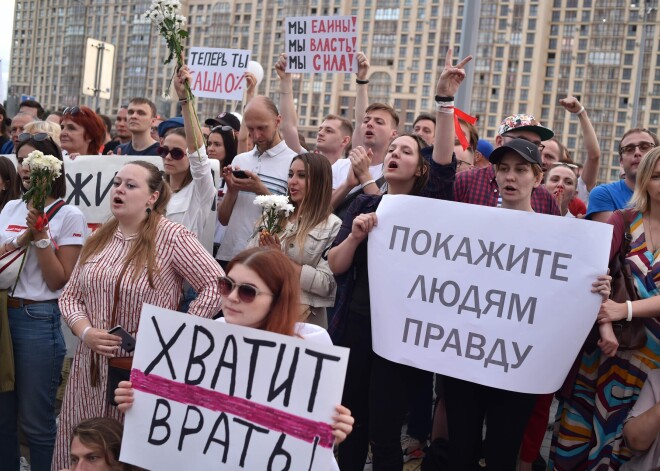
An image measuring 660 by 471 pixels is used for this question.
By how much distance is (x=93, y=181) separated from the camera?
16.8 ft

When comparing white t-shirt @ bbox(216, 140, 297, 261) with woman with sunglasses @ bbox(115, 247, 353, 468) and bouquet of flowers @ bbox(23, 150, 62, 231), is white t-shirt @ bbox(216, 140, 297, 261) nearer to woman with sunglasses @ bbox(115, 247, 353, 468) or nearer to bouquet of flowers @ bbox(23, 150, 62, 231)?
bouquet of flowers @ bbox(23, 150, 62, 231)

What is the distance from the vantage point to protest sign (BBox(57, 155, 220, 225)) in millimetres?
5098

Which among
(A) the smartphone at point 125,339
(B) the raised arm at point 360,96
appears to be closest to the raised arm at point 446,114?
(A) the smartphone at point 125,339

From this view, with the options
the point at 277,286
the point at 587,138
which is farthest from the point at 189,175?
the point at 587,138

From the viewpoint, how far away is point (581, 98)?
10488 cm

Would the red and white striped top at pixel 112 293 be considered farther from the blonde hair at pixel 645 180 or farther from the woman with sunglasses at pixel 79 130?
the woman with sunglasses at pixel 79 130

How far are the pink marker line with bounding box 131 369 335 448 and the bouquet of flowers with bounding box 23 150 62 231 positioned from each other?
1318mm

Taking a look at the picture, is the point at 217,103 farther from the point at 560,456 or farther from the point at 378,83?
the point at 560,456

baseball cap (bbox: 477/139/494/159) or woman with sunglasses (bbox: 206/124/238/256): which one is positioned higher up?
baseball cap (bbox: 477/139/494/159)

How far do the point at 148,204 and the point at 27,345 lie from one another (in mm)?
999

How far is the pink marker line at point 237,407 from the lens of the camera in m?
2.48

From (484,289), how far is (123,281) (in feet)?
4.91

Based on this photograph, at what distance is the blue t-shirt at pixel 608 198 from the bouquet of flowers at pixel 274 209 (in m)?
1.84

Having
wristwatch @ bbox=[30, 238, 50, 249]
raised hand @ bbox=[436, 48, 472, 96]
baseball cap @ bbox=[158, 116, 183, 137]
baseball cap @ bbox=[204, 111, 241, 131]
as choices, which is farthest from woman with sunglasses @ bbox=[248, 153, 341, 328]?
baseball cap @ bbox=[204, 111, 241, 131]
